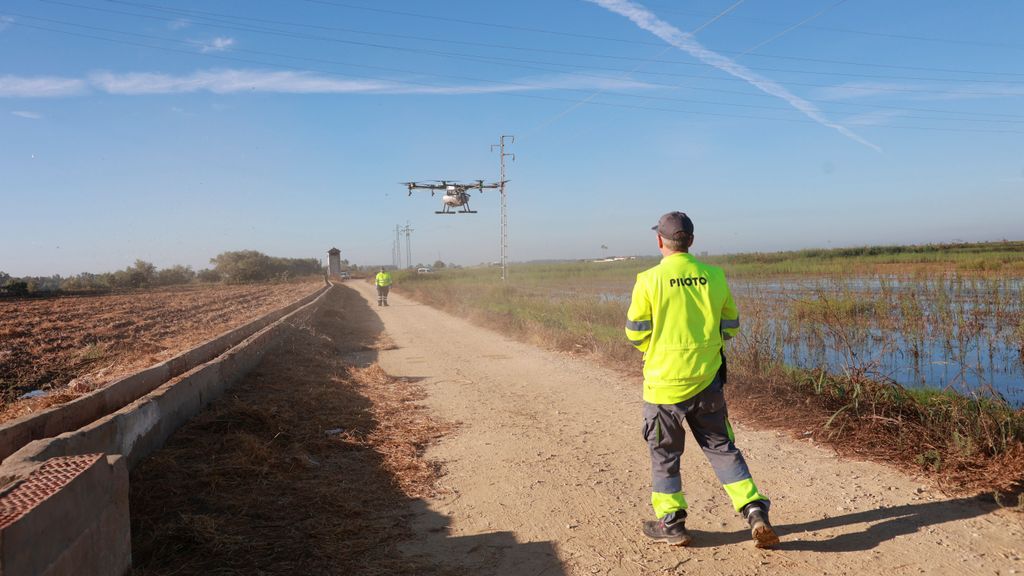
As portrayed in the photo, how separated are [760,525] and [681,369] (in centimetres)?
89

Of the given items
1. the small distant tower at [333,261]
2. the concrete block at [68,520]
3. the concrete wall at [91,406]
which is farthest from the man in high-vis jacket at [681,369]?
the small distant tower at [333,261]

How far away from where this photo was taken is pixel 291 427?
231 inches

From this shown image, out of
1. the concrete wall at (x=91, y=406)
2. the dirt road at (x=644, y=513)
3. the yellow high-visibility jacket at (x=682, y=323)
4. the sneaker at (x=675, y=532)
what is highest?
the yellow high-visibility jacket at (x=682, y=323)

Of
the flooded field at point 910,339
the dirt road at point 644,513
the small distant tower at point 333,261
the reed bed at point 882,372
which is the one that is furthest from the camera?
the small distant tower at point 333,261

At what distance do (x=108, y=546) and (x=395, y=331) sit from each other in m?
14.1

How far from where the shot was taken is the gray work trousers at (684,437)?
3.59 metres

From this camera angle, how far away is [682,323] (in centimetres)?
358

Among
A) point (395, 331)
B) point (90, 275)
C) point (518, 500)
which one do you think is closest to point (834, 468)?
point (518, 500)

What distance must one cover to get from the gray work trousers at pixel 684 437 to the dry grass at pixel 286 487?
1396 millimetres

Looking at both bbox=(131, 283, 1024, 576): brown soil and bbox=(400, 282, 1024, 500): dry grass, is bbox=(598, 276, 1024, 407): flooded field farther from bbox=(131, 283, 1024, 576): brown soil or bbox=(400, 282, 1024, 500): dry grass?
bbox=(131, 283, 1024, 576): brown soil

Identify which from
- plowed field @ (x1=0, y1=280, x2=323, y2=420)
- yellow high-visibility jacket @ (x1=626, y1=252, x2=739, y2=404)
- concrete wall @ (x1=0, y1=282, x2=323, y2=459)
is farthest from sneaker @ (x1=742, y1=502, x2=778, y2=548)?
plowed field @ (x1=0, y1=280, x2=323, y2=420)

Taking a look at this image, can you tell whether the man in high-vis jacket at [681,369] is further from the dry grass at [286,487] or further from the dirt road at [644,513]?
the dry grass at [286,487]

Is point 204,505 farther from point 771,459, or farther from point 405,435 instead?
point 771,459

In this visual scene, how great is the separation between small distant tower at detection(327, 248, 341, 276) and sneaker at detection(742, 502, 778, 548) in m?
76.2
